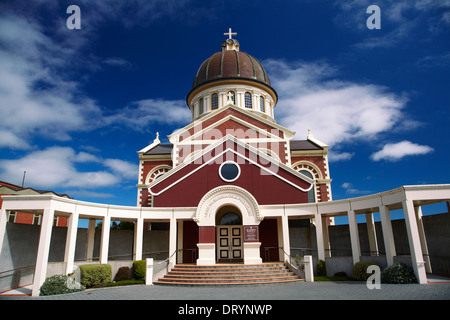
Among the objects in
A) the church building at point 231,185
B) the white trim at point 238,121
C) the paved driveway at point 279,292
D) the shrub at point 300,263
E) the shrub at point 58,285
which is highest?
the white trim at point 238,121

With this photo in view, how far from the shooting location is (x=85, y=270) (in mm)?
15188

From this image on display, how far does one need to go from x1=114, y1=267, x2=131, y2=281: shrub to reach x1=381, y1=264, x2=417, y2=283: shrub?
12.6 meters

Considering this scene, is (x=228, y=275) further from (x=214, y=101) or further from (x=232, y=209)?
(x=214, y=101)

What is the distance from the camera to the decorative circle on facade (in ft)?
66.0

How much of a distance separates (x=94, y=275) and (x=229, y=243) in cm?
809

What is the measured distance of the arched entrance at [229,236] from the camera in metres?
19.8

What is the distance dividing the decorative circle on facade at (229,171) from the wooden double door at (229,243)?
3139 millimetres

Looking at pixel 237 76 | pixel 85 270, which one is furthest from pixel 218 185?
pixel 237 76

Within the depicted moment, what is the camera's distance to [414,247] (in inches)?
523

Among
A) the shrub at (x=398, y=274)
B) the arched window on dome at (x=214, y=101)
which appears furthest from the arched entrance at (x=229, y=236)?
the arched window on dome at (x=214, y=101)

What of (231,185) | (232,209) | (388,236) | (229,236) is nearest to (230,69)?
(231,185)

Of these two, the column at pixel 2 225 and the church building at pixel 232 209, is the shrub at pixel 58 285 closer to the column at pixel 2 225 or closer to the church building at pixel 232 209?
the church building at pixel 232 209

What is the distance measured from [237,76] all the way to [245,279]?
22.2 meters
